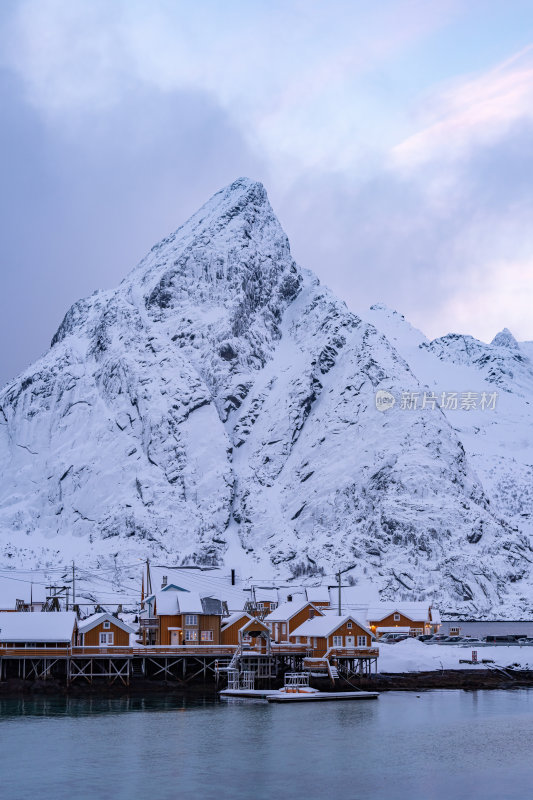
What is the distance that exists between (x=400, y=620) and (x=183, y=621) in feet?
142

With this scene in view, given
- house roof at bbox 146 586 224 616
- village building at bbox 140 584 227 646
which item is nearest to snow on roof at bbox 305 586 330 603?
house roof at bbox 146 586 224 616

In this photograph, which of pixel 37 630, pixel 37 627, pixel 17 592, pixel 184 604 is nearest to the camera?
pixel 37 630

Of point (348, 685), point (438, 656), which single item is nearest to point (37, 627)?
point (348, 685)

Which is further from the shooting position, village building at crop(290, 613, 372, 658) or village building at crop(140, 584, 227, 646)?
village building at crop(140, 584, 227, 646)

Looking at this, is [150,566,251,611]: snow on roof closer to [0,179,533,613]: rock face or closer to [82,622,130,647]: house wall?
[82,622,130,647]: house wall

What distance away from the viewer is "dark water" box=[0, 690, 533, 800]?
41.9 m

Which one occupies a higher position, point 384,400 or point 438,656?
point 384,400

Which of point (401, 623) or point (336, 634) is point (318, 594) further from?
point (336, 634)

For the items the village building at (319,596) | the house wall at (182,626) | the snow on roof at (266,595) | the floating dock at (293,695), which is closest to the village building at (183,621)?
the house wall at (182,626)

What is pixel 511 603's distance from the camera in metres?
155

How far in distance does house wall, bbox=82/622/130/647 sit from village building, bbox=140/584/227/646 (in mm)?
3462

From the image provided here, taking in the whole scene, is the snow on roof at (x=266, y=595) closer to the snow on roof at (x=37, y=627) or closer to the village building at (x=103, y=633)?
the village building at (x=103, y=633)

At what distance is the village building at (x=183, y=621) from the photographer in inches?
3374

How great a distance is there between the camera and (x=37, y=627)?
262 ft
